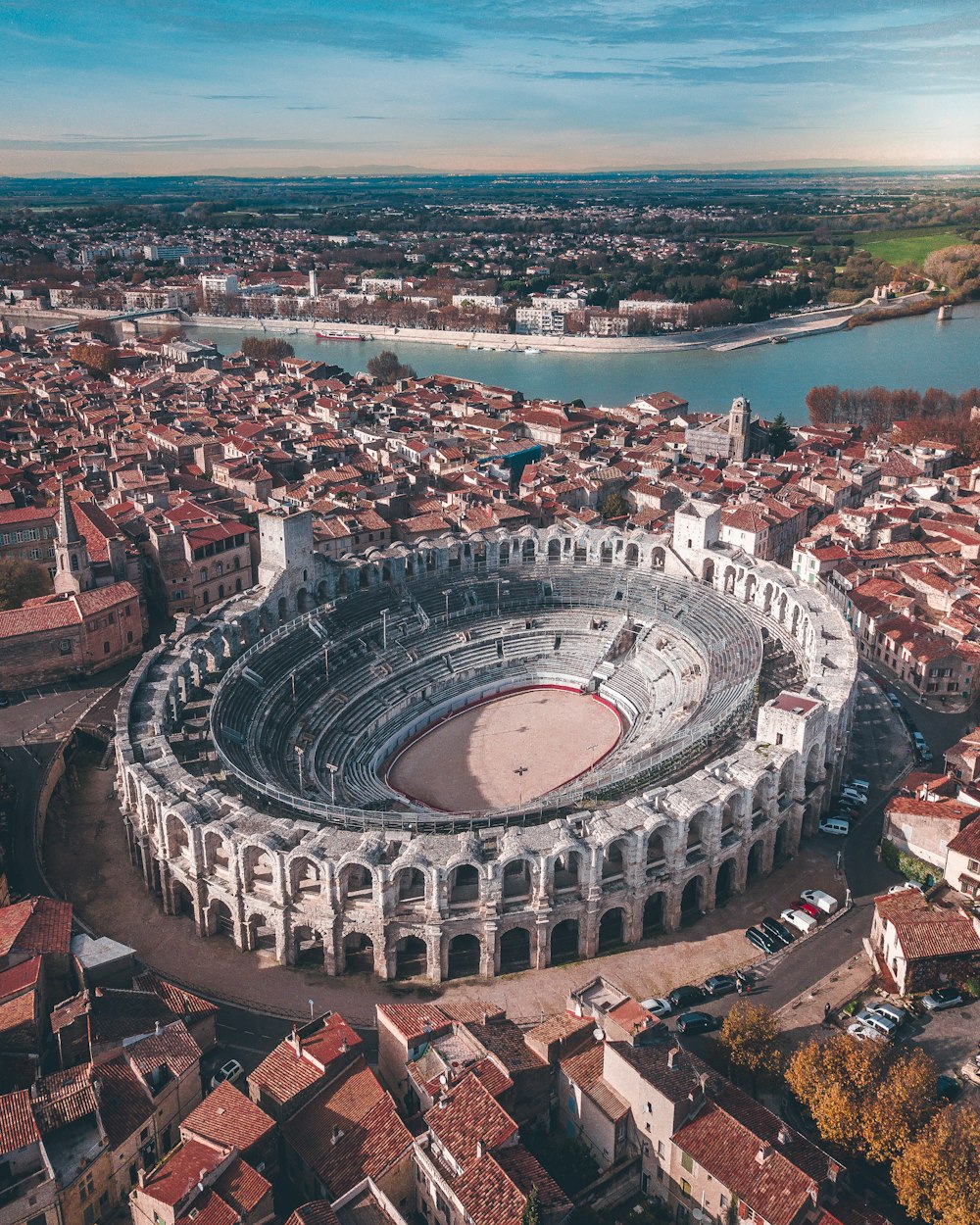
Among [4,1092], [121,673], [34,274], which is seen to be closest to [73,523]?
[121,673]

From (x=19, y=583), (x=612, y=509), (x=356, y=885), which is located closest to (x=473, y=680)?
(x=356, y=885)

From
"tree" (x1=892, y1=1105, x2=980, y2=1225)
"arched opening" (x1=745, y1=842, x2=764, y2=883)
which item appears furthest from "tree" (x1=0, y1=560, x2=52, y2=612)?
"tree" (x1=892, y1=1105, x2=980, y2=1225)

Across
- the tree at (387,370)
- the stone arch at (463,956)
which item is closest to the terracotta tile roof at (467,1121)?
the stone arch at (463,956)

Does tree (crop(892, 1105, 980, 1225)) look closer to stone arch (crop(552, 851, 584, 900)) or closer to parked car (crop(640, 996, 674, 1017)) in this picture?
parked car (crop(640, 996, 674, 1017))

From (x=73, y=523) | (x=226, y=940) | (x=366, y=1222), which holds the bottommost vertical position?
(x=226, y=940)

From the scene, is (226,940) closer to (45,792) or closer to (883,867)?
(45,792)

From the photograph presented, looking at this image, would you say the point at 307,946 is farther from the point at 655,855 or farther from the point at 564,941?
the point at 655,855

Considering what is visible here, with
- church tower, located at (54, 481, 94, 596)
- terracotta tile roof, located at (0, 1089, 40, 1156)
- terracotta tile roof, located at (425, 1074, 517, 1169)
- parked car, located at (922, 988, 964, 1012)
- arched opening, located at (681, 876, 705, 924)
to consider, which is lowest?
arched opening, located at (681, 876, 705, 924)
